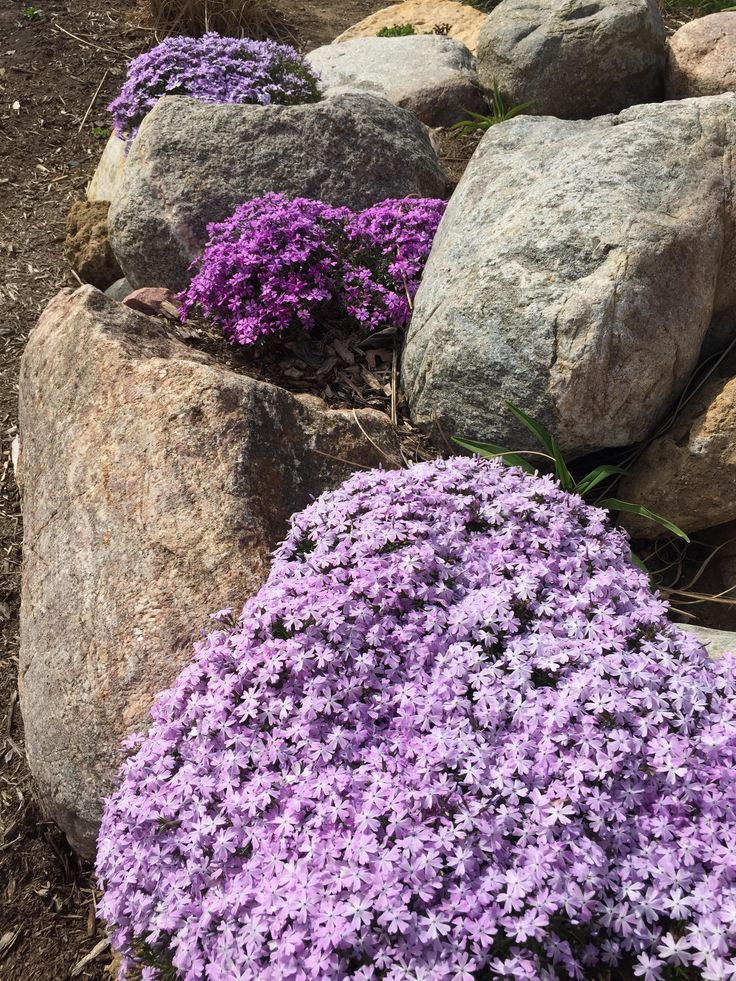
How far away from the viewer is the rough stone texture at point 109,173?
23.0 feet

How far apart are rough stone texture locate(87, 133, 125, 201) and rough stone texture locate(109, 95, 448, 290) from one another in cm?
119

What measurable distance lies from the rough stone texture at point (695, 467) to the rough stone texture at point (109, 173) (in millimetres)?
5071

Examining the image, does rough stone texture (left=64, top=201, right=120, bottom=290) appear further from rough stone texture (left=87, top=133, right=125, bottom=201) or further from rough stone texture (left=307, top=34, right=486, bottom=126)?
rough stone texture (left=307, top=34, right=486, bottom=126)

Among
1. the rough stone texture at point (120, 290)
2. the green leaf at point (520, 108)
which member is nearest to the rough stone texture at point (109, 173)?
the rough stone texture at point (120, 290)

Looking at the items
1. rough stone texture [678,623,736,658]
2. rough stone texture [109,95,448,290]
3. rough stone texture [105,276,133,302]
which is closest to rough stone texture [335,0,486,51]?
rough stone texture [109,95,448,290]

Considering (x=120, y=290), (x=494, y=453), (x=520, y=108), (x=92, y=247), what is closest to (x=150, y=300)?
(x=120, y=290)

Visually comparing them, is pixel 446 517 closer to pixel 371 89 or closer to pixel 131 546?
pixel 131 546

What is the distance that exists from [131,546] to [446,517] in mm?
1347

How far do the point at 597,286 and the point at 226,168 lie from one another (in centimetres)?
311

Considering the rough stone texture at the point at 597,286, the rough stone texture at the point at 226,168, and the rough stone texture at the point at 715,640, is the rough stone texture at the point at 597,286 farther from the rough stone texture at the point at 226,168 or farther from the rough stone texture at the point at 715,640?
the rough stone texture at the point at 226,168

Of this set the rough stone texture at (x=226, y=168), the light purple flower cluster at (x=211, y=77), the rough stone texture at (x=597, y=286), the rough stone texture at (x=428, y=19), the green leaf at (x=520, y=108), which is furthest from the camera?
the rough stone texture at (x=428, y=19)

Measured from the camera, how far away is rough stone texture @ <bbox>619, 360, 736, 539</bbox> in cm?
389

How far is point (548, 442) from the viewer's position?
4059 mm

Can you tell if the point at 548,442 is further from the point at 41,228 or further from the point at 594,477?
the point at 41,228
